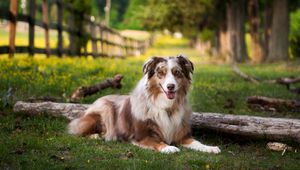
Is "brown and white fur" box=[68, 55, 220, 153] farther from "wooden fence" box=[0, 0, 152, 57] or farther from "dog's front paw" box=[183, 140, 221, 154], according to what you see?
"wooden fence" box=[0, 0, 152, 57]

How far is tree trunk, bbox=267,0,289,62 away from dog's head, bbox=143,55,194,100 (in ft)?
73.0

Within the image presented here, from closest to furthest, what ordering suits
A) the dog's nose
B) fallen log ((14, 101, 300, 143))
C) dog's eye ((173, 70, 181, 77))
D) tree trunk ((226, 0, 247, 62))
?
the dog's nose
dog's eye ((173, 70, 181, 77))
fallen log ((14, 101, 300, 143))
tree trunk ((226, 0, 247, 62))

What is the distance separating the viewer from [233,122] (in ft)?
28.5

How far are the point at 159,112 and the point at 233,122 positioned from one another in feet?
4.51

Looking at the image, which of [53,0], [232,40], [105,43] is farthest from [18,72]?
[232,40]

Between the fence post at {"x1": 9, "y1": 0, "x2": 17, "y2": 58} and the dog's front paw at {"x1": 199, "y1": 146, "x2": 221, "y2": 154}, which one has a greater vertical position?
the fence post at {"x1": 9, "y1": 0, "x2": 17, "y2": 58}

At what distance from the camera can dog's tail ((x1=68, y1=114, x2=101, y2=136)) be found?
28.2 feet

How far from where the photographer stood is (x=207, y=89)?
14250mm

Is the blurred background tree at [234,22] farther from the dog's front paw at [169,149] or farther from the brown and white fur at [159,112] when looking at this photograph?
the dog's front paw at [169,149]

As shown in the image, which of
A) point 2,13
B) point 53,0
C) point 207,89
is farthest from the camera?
point 53,0

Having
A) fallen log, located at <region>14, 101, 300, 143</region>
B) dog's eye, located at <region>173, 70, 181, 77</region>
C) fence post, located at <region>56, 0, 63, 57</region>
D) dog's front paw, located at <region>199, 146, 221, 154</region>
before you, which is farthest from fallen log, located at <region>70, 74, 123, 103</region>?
fence post, located at <region>56, 0, 63, 57</region>

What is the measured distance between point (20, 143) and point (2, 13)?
8.62m

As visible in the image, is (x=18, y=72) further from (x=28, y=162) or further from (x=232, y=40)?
(x=232, y=40)

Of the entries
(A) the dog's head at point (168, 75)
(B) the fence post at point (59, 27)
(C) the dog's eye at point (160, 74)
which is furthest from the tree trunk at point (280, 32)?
(C) the dog's eye at point (160, 74)
